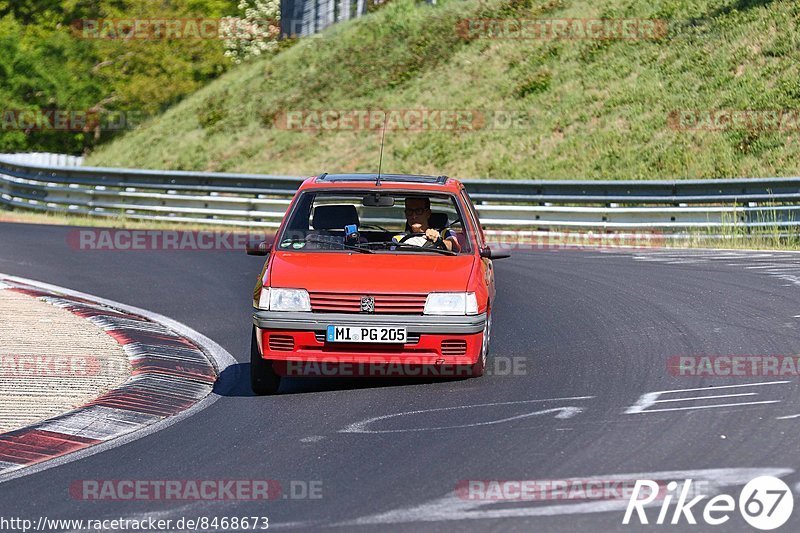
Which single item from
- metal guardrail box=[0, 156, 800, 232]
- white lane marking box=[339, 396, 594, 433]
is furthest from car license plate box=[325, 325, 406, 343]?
metal guardrail box=[0, 156, 800, 232]

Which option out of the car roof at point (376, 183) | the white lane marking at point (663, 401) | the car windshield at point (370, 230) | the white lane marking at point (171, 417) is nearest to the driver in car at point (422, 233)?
the car windshield at point (370, 230)

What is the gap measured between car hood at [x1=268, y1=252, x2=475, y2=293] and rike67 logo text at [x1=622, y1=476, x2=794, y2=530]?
317 centimetres

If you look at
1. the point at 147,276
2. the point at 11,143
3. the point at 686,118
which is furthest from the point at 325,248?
the point at 11,143

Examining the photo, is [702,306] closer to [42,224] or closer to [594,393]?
[594,393]

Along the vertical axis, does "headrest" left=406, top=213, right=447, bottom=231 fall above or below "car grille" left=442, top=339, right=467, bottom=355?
above

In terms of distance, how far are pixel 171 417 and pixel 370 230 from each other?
3.07 m

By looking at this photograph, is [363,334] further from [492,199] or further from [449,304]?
[492,199]

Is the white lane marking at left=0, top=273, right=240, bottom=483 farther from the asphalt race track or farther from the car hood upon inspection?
the car hood

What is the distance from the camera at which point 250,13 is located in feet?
181

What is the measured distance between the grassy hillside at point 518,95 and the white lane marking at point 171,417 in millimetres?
18057

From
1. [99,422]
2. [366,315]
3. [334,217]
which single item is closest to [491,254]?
[334,217]

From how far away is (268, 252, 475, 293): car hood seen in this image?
8.95m

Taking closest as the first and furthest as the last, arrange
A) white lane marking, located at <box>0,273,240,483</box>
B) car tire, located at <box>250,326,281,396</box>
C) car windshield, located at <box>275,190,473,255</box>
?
white lane marking, located at <box>0,273,240,483</box> → car tire, located at <box>250,326,281,396</box> → car windshield, located at <box>275,190,473,255</box>

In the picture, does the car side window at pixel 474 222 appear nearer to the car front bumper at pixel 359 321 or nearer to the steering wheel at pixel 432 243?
the steering wheel at pixel 432 243
